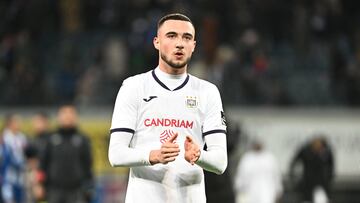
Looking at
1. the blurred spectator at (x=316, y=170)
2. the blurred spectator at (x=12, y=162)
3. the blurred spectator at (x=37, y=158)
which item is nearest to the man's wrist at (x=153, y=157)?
the blurred spectator at (x=37, y=158)

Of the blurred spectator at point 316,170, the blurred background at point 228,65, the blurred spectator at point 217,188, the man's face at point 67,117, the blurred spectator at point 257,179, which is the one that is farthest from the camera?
the blurred background at point 228,65

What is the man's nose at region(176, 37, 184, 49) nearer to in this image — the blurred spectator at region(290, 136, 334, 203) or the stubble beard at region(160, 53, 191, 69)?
the stubble beard at region(160, 53, 191, 69)

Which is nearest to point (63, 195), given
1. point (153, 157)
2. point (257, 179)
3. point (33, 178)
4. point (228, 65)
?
point (33, 178)

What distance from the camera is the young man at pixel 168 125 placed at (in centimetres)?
588

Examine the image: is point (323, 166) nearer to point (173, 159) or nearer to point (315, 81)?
point (315, 81)

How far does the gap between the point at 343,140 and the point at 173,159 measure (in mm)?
15225

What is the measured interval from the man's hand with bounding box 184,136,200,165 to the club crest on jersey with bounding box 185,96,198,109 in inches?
14.3

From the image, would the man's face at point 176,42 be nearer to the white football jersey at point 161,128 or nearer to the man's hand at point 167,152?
the white football jersey at point 161,128

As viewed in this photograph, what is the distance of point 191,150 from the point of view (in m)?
5.62

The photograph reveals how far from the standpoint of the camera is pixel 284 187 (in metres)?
20.6

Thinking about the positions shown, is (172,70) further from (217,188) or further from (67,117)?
(67,117)

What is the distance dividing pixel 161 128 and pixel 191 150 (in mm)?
360

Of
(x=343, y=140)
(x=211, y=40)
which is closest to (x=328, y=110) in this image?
(x=343, y=140)

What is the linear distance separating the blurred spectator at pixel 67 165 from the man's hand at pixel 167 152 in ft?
26.2
